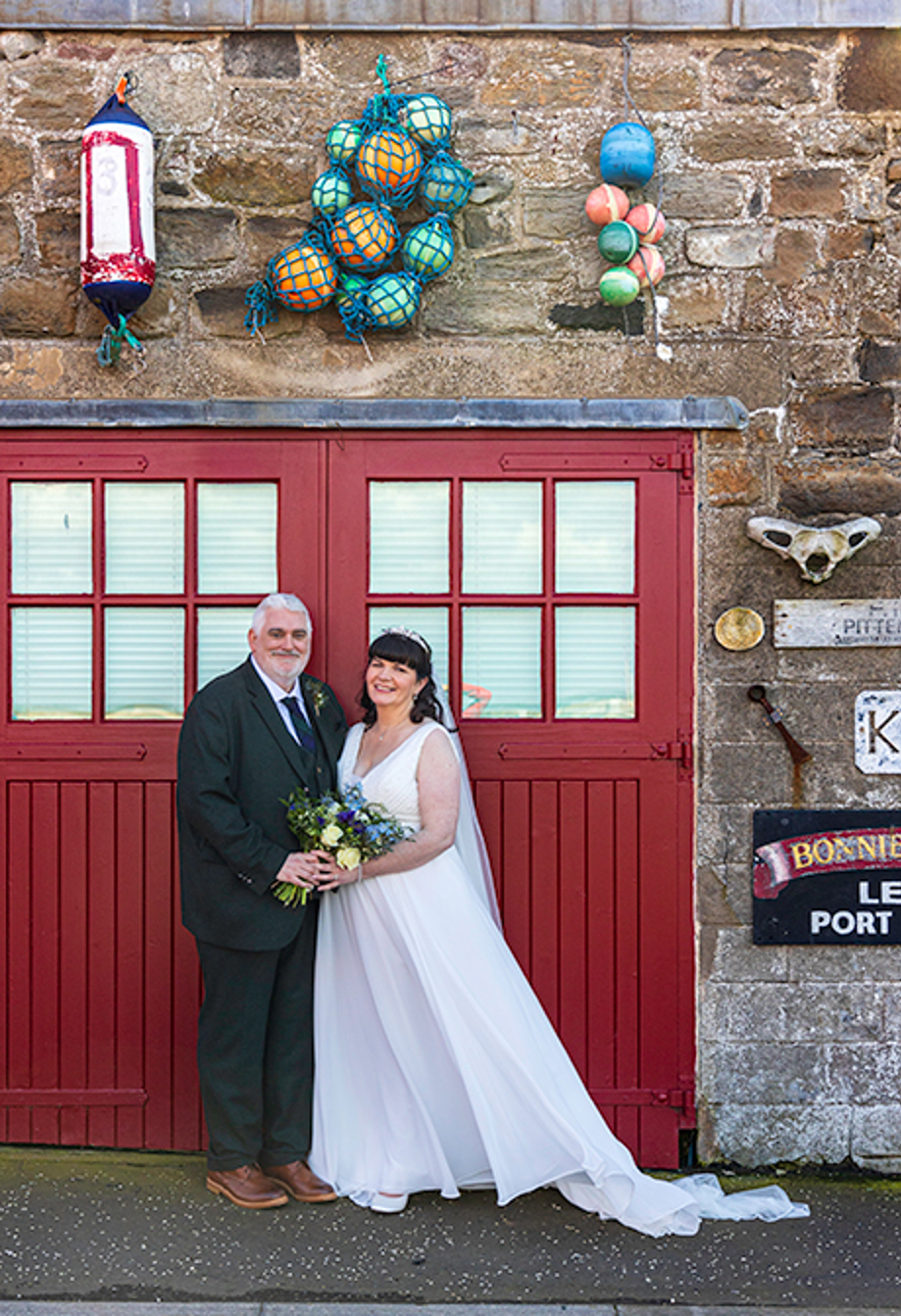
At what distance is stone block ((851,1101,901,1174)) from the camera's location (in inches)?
168

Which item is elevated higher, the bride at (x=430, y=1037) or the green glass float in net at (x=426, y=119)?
the green glass float in net at (x=426, y=119)

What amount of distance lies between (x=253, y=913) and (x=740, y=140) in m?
3.23

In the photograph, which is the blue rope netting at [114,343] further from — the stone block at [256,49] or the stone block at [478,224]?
the stone block at [478,224]

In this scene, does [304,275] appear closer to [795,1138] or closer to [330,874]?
[330,874]

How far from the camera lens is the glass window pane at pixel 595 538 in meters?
4.39

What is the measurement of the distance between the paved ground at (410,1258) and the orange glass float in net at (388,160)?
3.45 metres

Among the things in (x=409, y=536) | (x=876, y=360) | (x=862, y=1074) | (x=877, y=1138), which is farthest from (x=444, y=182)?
(x=877, y=1138)

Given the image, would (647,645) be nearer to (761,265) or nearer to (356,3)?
(761,265)

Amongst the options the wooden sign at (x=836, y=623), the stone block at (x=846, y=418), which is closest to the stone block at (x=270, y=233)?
the stone block at (x=846, y=418)

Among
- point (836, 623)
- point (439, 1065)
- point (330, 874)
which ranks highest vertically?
point (836, 623)

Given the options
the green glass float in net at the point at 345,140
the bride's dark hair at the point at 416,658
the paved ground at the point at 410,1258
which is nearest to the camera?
the paved ground at the point at 410,1258

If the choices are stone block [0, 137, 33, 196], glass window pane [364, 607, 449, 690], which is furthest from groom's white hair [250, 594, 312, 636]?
stone block [0, 137, 33, 196]

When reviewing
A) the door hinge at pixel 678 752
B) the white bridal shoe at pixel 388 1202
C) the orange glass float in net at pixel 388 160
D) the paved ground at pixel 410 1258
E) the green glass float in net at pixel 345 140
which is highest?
the green glass float in net at pixel 345 140

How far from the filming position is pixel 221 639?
4375mm
